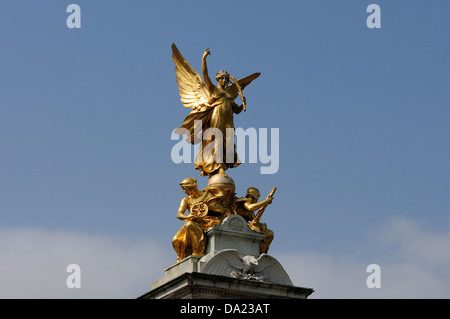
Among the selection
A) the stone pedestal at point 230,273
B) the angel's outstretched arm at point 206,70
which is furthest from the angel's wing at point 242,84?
the stone pedestal at point 230,273

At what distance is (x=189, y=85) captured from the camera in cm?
3694

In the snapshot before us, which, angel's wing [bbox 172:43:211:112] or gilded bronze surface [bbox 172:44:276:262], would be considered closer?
gilded bronze surface [bbox 172:44:276:262]

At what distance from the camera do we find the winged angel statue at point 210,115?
117 feet

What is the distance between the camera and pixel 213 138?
118ft

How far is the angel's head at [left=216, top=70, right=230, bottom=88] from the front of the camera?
Result: 36.6m

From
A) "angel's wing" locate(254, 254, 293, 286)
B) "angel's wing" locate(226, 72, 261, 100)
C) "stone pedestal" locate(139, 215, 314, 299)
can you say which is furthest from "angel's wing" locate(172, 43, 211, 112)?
"angel's wing" locate(254, 254, 293, 286)

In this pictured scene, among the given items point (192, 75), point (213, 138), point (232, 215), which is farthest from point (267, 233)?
point (192, 75)

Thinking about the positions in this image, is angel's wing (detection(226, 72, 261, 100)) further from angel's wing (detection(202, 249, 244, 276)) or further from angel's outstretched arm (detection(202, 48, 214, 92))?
angel's wing (detection(202, 249, 244, 276))

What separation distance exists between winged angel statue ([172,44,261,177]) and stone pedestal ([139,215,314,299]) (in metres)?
2.41

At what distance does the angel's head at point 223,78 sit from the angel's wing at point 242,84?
8.1 inches

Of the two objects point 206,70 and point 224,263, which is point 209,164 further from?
point 224,263

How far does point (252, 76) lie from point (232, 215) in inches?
227

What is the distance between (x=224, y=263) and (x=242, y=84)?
7265mm
